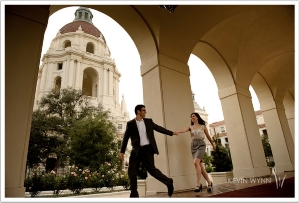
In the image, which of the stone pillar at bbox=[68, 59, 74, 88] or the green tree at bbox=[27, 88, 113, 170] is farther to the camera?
the stone pillar at bbox=[68, 59, 74, 88]

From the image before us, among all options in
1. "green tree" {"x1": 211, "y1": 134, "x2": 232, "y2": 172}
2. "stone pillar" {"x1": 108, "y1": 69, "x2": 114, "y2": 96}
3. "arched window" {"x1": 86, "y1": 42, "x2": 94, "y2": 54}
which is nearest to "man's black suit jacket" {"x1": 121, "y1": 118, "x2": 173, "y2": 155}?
"green tree" {"x1": 211, "y1": 134, "x2": 232, "y2": 172}

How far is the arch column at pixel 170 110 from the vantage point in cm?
485

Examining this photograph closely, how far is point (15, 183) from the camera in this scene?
293cm

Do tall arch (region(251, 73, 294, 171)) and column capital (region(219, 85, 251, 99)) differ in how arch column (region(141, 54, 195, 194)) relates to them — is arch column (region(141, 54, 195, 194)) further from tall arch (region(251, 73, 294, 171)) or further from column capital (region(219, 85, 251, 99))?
tall arch (region(251, 73, 294, 171))

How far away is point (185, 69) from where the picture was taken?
252 inches

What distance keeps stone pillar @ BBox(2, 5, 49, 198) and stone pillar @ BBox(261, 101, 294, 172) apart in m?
12.6

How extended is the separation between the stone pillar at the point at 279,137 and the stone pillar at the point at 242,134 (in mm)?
3766

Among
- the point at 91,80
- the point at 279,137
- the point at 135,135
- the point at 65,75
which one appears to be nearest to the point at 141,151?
the point at 135,135

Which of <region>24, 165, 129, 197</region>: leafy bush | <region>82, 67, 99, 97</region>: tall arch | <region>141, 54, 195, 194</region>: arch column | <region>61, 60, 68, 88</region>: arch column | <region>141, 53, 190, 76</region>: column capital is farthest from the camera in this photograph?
<region>82, 67, 99, 97</region>: tall arch

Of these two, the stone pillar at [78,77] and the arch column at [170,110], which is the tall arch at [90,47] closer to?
the stone pillar at [78,77]

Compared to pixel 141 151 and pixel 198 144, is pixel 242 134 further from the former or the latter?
pixel 141 151

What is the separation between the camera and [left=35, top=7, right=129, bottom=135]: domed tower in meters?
28.2

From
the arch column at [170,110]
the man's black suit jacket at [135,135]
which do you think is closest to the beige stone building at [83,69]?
the arch column at [170,110]

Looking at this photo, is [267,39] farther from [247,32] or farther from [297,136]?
[297,136]
